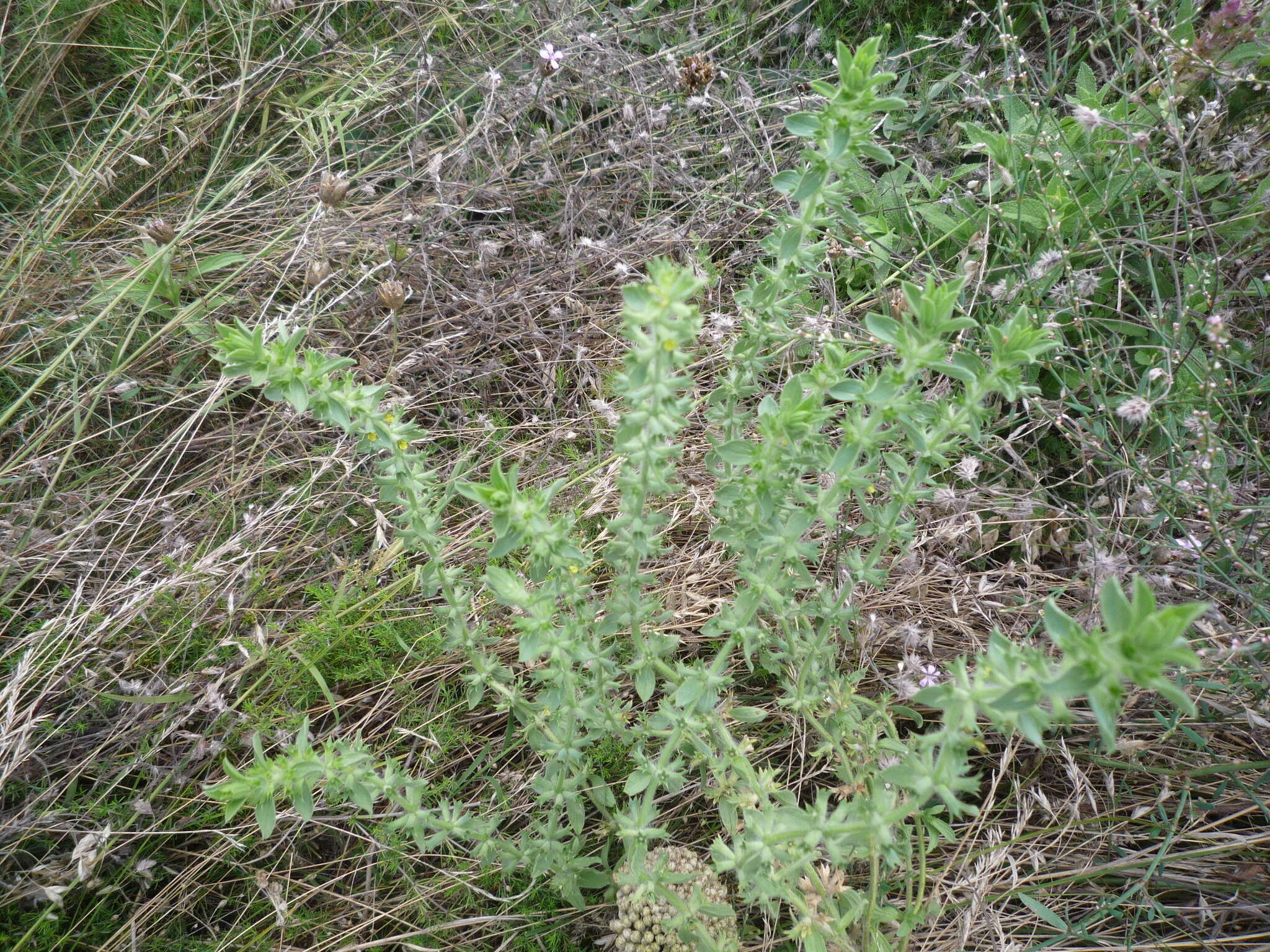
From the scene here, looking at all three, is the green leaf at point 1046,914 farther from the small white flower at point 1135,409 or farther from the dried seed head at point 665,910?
the small white flower at point 1135,409

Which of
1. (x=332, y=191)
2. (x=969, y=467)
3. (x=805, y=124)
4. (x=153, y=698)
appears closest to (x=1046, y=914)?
(x=969, y=467)

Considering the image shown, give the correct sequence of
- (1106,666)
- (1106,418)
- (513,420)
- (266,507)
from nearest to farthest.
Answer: (1106,666) → (1106,418) → (266,507) → (513,420)

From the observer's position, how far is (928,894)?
7.66 ft

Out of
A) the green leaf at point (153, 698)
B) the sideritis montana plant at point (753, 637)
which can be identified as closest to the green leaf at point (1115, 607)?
the sideritis montana plant at point (753, 637)

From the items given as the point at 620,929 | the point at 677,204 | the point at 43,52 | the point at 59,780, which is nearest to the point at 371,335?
the point at 677,204

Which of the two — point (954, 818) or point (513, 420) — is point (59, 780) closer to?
point (513, 420)

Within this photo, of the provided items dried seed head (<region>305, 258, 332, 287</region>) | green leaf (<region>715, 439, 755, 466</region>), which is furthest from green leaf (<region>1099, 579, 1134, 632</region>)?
dried seed head (<region>305, 258, 332, 287</region>)

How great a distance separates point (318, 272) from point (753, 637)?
2291 mm

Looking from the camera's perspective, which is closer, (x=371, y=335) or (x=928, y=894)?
(x=928, y=894)

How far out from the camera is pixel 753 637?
1.94 meters

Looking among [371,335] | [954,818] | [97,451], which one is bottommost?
[954,818]

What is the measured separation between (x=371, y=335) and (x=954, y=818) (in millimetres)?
2799

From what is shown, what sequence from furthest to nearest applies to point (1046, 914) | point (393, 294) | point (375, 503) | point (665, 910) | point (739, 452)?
1. point (393, 294)
2. point (375, 503)
3. point (665, 910)
4. point (1046, 914)
5. point (739, 452)

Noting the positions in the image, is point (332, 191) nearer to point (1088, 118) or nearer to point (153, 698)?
point (153, 698)
